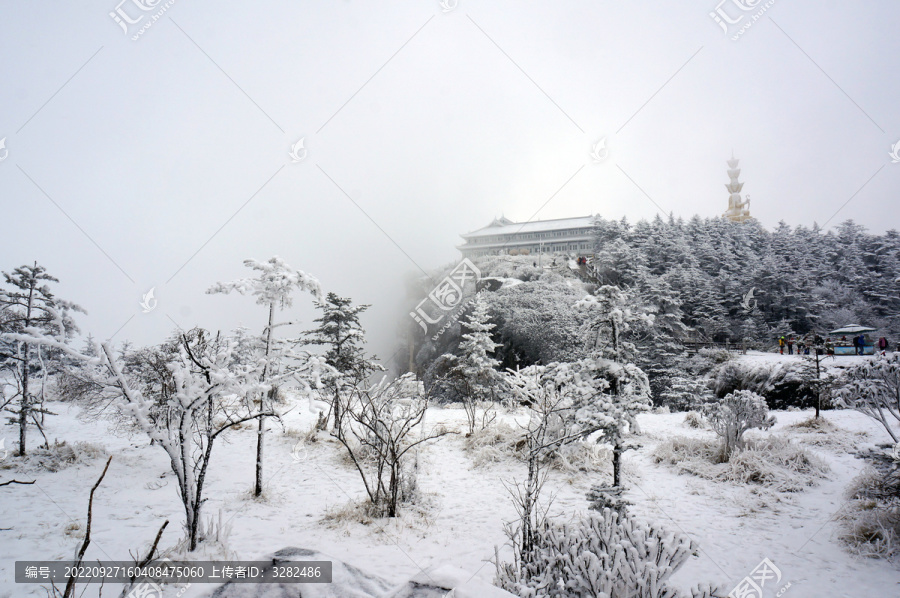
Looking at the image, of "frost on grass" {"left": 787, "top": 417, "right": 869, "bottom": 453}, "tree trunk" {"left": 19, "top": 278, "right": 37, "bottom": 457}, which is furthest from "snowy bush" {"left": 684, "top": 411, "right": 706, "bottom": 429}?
"tree trunk" {"left": 19, "top": 278, "right": 37, "bottom": 457}

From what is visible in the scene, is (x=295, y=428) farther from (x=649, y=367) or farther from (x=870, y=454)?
(x=649, y=367)

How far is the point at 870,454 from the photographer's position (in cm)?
571

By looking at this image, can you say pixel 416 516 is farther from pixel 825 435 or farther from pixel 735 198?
pixel 735 198

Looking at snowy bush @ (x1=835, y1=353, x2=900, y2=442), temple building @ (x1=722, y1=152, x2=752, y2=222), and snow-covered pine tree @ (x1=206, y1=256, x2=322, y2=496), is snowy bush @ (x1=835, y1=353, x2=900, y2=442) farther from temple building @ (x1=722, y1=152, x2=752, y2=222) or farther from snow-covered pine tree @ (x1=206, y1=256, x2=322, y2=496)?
temple building @ (x1=722, y1=152, x2=752, y2=222)

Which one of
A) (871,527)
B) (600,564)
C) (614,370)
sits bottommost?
(871,527)

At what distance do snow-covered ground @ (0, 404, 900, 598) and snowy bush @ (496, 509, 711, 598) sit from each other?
768 millimetres

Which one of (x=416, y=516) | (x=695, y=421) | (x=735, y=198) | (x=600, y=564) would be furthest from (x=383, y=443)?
(x=735, y=198)

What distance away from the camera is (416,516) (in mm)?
6871

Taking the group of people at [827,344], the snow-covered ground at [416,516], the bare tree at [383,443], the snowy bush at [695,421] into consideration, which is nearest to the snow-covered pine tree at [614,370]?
the snow-covered ground at [416,516]

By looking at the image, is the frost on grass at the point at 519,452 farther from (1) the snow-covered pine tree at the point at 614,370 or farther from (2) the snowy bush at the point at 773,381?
(2) the snowy bush at the point at 773,381
